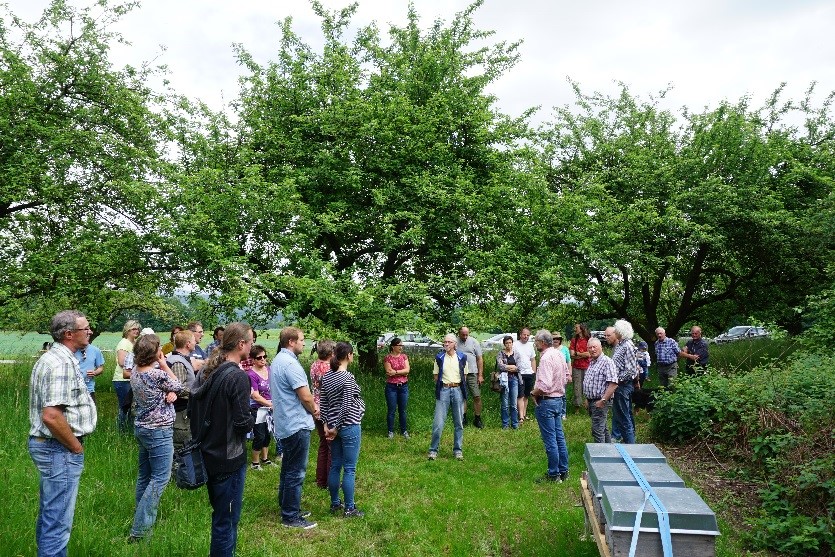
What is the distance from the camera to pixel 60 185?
41.4ft

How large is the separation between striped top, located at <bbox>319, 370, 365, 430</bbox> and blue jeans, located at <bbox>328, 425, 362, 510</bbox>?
103mm

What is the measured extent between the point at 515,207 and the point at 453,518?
9856 millimetres

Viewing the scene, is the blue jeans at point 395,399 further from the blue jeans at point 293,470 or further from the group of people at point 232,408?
the blue jeans at point 293,470

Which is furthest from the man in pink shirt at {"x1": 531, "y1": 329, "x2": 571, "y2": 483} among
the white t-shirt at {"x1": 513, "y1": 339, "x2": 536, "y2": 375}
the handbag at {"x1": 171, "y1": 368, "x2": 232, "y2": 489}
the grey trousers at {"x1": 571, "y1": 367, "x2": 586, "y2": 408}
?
the grey trousers at {"x1": 571, "y1": 367, "x2": 586, "y2": 408}

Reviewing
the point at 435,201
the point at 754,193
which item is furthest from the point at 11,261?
the point at 754,193

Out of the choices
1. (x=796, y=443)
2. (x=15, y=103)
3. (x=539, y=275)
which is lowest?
(x=796, y=443)

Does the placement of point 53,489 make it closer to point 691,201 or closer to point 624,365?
point 624,365

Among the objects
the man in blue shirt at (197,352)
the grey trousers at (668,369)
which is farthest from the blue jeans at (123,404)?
the grey trousers at (668,369)

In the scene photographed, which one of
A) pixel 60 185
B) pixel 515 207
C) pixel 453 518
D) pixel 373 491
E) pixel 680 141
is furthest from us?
pixel 680 141

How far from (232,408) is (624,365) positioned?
5.29 metres

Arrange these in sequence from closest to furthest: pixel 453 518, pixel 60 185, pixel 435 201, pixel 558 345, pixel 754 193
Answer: pixel 453 518, pixel 558 345, pixel 60 185, pixel 435 201, pixel 754 193

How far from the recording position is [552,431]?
7816 mm

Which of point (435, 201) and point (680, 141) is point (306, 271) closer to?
point (435, 201)

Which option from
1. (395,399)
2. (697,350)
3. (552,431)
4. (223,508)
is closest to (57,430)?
(223,508)
